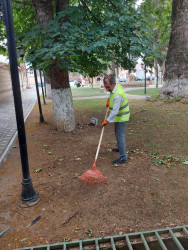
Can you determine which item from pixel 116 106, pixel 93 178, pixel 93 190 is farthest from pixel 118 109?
pixel 93 190

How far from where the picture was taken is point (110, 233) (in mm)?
2795

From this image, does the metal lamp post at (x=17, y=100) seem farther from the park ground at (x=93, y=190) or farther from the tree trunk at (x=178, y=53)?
the tree trunk at (x=178, y=53)

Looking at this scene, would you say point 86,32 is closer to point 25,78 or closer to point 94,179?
→ point 94,179

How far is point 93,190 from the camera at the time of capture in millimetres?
3715

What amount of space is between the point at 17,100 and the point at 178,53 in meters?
9.67

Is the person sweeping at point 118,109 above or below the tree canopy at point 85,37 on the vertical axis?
below

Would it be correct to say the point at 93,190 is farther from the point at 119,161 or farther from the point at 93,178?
the point at 119,161

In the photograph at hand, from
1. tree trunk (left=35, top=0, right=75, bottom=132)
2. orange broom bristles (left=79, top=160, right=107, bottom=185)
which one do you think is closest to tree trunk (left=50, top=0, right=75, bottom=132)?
tree trunk (left=35, top=0, right=75, bottom=132)

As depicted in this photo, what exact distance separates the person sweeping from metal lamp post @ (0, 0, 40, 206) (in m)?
1.71

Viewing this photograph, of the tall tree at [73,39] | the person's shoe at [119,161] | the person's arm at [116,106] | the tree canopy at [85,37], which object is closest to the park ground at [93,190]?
the person's shoe at [119,161]

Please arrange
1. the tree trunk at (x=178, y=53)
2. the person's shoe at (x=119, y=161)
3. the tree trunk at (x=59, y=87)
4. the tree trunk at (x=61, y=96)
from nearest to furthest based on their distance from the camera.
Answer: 1. the person's shoe at (x=119, y=161)
2. the tree trunk at (x=59, y=87)
3. the tree trunk at (x=61, y=96)
4. the tree trunk at (x=178, y=53)

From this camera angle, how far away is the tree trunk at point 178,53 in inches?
406

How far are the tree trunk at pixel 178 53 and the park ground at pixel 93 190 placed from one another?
15.4 ft

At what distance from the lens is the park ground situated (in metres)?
2.89
